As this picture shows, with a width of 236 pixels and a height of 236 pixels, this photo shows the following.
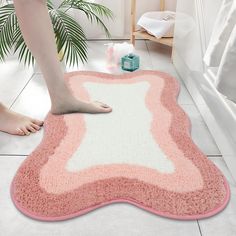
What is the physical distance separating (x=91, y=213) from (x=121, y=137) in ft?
1.14

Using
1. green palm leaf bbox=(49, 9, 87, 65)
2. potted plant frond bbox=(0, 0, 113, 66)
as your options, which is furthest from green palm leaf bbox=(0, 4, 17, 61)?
green palm leaf bbox=(49, 9, 87, 65)

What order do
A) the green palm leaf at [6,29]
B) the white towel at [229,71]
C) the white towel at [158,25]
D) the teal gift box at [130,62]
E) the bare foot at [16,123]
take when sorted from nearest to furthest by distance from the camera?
the white towel at [229,71] < the bare foot at [16,123] < the green palm leaf at [6,29] < the teal gift box at [130,62] < the white towel at [158,25]

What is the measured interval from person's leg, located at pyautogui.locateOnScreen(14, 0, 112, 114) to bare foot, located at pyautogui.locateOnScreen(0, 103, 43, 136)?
0.10 meters

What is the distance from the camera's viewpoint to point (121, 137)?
1.09 metres

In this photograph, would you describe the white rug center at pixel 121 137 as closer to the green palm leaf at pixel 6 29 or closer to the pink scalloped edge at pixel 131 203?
the pink scalloped edge at pixel 131 203

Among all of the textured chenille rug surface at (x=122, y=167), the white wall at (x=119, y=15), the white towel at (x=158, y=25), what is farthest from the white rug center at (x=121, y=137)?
the white wall at (x=119, y=15)

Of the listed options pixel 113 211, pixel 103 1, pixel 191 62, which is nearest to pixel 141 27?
pixel 103 1

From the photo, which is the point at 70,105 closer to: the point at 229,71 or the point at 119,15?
the point at 229,71

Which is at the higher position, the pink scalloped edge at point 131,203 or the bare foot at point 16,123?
the bare foot at point 16,123

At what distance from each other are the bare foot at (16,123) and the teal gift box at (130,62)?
2.12ft

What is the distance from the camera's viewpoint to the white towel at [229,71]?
A: 707 mm

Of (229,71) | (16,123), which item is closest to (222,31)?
(229,71)

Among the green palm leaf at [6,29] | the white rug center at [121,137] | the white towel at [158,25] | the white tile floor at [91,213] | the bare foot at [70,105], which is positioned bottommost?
the white tile floor at [91,213]

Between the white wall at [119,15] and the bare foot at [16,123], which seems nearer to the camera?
the bare foot at [16,123]
